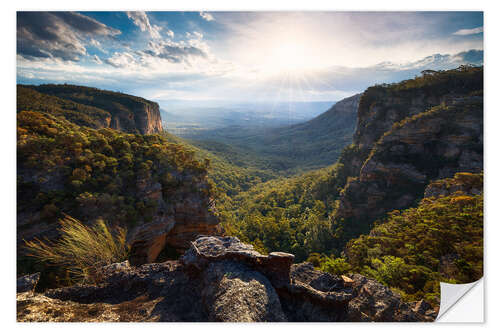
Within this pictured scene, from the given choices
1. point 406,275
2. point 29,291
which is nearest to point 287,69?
point 406,275

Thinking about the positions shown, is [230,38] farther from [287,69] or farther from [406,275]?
[406,275]

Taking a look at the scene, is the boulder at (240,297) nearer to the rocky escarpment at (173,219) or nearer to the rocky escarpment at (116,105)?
the rocky escarpment at (173,219)

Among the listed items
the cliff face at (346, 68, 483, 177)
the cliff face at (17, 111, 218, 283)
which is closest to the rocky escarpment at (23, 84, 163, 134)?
the cliff face at (17, 111, 218, 283)

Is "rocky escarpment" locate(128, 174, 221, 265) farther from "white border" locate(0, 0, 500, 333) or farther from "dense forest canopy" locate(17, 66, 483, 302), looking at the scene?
"white border" locate(0, 0, 500, 333)
